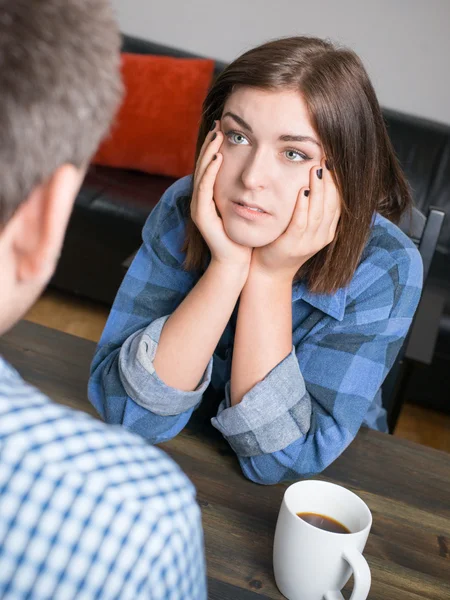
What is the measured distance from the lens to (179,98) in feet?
10.7

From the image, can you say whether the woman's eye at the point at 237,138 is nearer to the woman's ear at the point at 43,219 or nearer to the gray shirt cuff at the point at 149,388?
the gray shirt cuff at the point at 149,388

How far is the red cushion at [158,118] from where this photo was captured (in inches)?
128

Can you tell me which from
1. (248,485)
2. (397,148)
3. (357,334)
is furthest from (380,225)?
(397,148)

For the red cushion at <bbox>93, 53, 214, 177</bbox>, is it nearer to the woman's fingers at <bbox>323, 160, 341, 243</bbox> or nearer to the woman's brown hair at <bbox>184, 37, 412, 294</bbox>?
the woman's brown hair at <bbox>184, 37, 412, 294</bbox>

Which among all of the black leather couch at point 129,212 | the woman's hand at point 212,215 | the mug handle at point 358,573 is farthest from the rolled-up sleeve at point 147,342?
the black leather couch at point 129,212

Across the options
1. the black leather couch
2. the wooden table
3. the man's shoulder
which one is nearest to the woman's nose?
the wooden table

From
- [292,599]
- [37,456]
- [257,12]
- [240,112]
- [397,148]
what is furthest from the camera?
[257,12]

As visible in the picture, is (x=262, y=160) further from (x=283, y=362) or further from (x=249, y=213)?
(x=283, y=362)

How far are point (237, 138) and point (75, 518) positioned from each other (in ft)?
2.59

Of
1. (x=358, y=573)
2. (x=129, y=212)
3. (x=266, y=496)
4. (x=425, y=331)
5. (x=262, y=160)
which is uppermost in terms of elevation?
(x=262, y=160)

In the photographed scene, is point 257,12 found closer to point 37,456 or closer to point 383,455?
point 383,455

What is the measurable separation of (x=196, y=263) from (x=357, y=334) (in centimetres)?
28

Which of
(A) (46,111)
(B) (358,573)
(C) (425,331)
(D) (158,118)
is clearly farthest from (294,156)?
(D) (158,118)

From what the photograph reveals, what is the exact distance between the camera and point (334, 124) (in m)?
1.12
